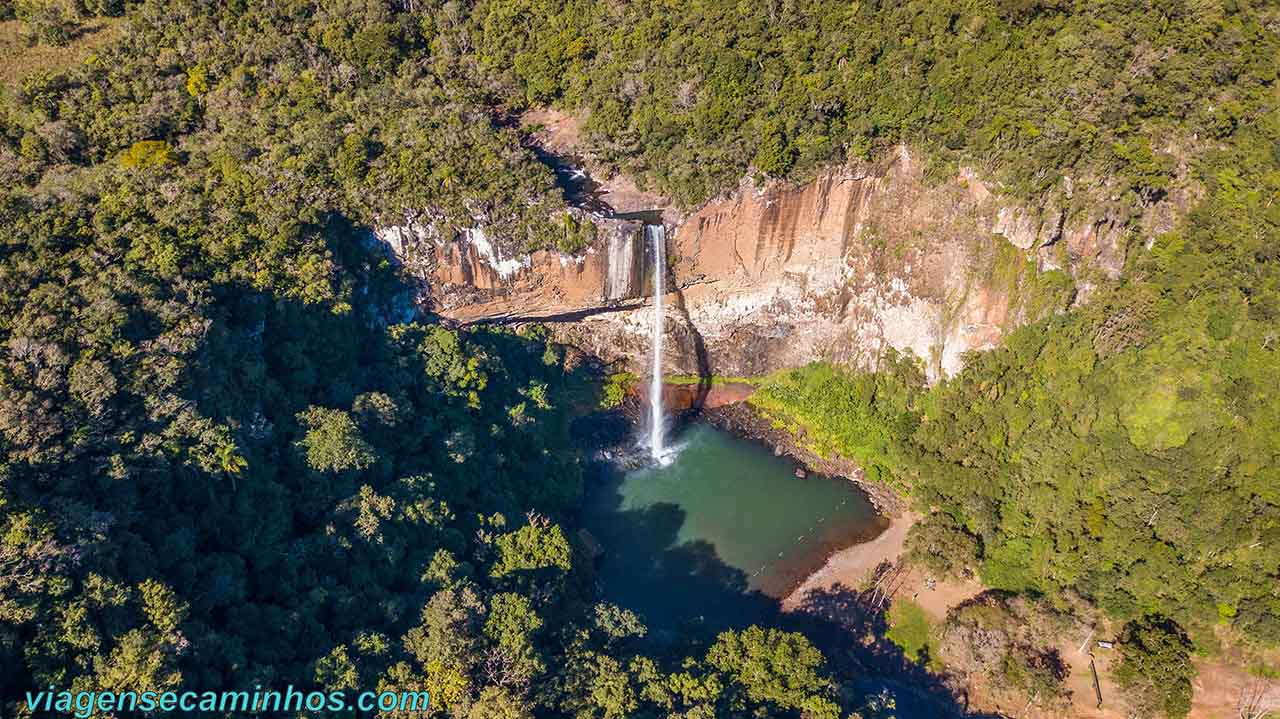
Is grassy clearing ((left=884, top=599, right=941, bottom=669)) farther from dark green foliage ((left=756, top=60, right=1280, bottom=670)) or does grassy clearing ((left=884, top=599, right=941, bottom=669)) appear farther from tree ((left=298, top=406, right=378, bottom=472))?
tree ((left=298, top=406, right=378, bottom=472))

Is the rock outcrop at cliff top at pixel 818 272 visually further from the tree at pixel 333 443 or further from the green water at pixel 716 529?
the tree at pixel 333 443

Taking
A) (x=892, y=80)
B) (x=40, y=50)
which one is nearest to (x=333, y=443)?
(x=40, y=50)

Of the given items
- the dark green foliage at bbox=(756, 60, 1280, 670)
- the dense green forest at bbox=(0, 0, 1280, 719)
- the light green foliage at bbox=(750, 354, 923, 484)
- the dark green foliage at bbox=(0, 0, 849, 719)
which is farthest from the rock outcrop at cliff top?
the dark green foliage at bbox=(756, 60, 1280, 670)

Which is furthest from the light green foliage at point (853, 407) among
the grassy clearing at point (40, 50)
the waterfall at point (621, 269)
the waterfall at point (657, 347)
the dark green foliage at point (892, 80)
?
the grassy clearing at point (40, 50)

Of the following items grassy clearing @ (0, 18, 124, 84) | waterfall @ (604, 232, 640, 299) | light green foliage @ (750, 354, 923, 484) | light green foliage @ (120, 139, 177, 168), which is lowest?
light green foliage @ (750, 354, 923, 484)

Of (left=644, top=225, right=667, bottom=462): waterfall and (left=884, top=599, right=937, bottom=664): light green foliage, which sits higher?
(left=644, top=225, right=667, bottom=462): waterfall

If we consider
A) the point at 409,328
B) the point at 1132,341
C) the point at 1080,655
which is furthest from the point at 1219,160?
the point at 409,328
